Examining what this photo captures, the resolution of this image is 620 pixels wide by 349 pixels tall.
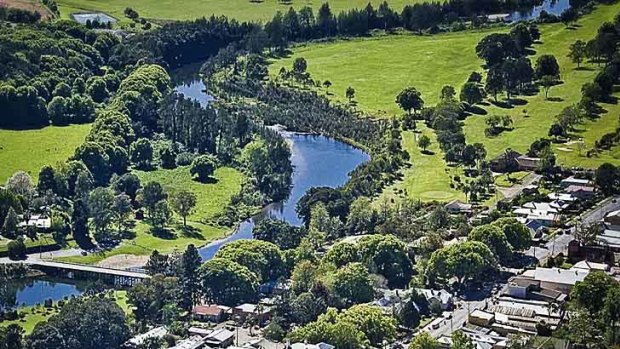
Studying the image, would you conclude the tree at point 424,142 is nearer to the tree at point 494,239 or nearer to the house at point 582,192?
the house at point 582,192

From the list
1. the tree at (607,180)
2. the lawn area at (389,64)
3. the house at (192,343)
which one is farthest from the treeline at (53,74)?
the house at (192,343)

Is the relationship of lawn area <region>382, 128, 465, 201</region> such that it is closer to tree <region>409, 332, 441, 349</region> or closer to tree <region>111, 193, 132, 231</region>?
tree <region>111, 193, 132, 231</region>

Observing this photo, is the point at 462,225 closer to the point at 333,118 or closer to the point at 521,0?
the point at 333,118

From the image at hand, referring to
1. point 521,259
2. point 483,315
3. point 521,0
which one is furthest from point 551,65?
point 483,315

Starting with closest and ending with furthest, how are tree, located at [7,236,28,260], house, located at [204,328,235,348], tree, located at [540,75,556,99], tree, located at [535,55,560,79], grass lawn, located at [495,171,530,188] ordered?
house, located at [204,328,235,348] < tree, located at [7,236,28,260] < grass lawn, located at [495,171,530,188] < tree, located at [540,75,556,99] < tree, located at [535,55,560,79]

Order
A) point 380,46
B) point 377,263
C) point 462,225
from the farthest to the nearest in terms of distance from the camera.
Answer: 1. point 380,46
2. point 462,225
3. point 377,263

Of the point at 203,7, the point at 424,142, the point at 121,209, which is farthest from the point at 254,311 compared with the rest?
the point at 203,7

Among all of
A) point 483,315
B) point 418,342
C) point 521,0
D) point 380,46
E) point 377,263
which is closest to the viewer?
point 418,342

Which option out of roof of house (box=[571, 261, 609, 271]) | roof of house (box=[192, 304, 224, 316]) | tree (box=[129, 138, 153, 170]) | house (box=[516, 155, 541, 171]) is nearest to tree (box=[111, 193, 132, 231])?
tree (box=[129, 138, 153, 170])
